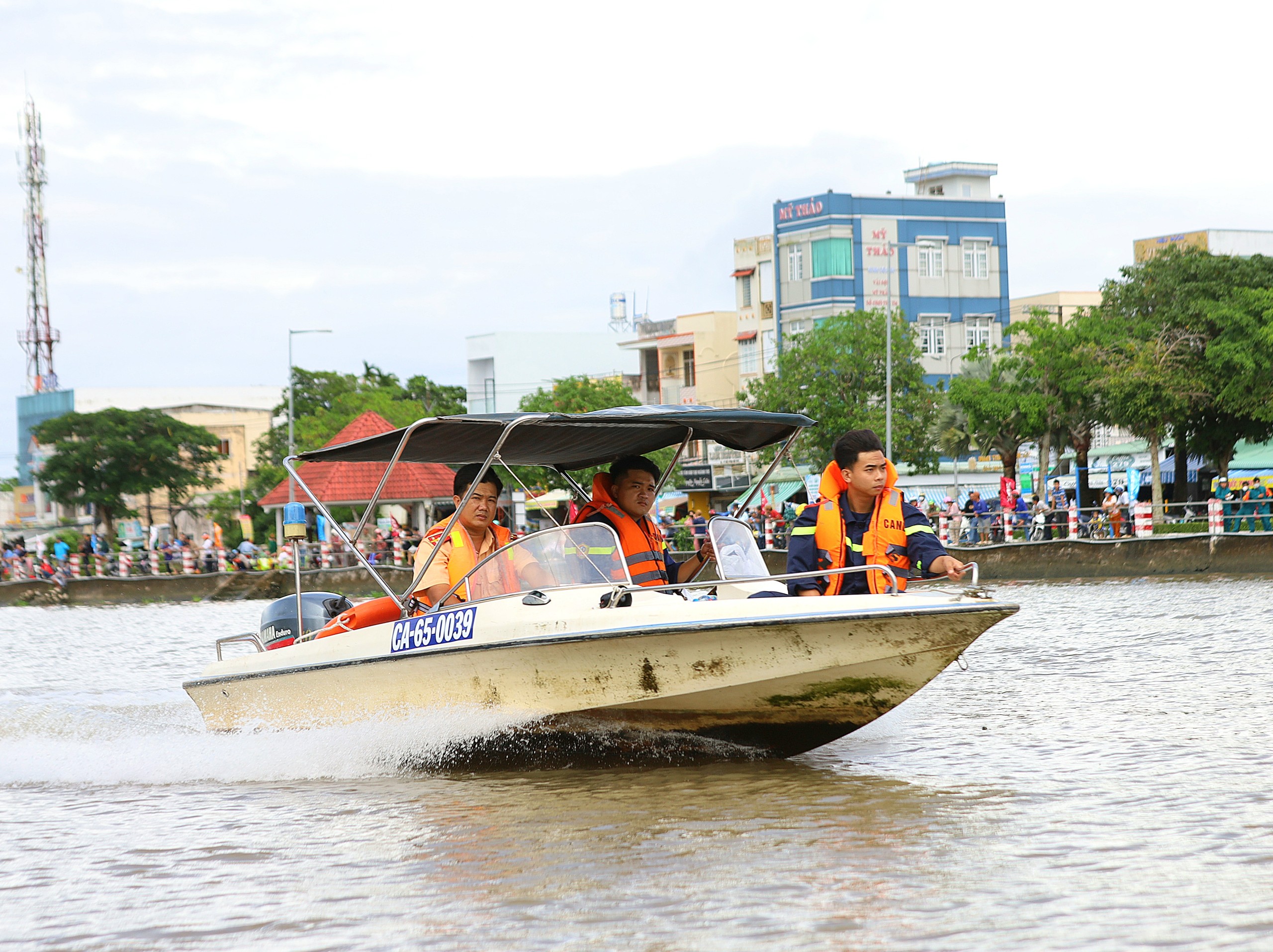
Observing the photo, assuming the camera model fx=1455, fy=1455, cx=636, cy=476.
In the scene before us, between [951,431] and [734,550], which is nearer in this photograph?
[734,550]

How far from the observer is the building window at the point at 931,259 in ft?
187

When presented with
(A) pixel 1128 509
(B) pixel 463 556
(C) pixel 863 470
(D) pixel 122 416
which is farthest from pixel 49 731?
(D) pixel 122 416

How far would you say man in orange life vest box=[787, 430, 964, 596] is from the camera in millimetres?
6969

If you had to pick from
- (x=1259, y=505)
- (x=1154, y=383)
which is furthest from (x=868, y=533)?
(x=1154, y=383)

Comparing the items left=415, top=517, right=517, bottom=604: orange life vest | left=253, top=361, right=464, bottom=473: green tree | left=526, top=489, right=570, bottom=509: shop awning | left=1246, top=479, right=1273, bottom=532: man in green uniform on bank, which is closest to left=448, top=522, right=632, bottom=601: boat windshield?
left=415, top=517, right=517, bottom=604: orange life vest

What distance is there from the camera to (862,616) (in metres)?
6.48

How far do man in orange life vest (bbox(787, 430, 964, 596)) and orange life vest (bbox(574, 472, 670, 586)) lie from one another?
934 millimetres

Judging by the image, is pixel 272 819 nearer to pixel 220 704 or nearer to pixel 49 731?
pixel 220 704

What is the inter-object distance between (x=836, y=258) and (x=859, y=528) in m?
49.1

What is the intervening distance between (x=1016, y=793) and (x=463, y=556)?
122 inches

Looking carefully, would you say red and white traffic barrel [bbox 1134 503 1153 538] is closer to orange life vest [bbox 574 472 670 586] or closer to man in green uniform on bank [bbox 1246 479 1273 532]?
man in green uniform on bank [bbox 1246 479 1273 532]

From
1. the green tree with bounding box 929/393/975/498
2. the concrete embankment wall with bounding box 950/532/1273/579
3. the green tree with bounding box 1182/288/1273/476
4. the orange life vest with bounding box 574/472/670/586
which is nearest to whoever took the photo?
the orange life vest with bounding box 574/472/670/586

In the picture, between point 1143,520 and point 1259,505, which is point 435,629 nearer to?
point 1143,520

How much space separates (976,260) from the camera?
58188 millimetres
